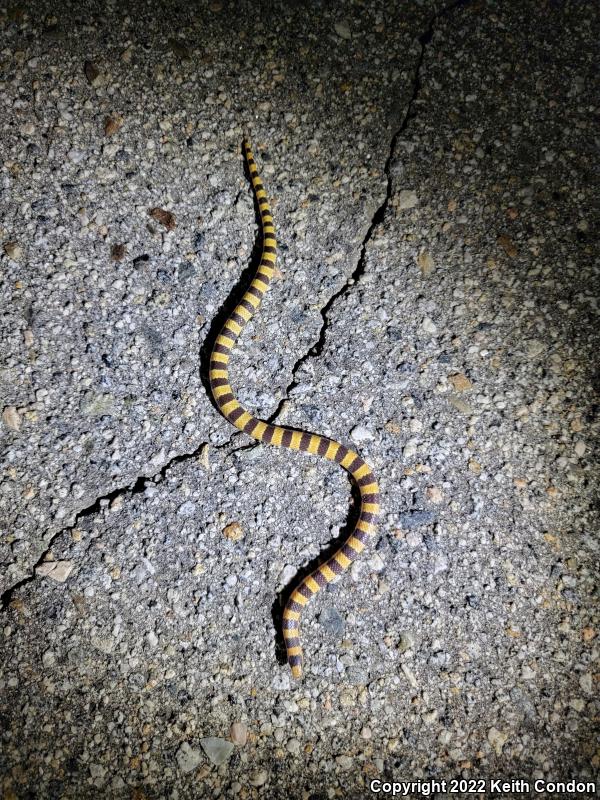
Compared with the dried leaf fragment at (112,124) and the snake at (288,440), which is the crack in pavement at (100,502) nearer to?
the snake at (288,440)

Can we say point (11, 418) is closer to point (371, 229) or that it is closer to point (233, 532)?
point (233, 532)

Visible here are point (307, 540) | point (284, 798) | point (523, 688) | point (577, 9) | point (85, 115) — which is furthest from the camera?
point (577, 9)

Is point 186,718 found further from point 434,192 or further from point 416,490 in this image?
point 434,192

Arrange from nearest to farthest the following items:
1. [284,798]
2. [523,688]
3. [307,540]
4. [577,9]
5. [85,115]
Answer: [284,798], [523,688], [307,540], [85,115], [577,9]

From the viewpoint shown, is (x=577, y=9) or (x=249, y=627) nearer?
(x=249, y=627)

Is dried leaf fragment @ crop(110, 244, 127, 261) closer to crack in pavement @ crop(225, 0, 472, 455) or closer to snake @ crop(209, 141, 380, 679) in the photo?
snake @ crop(209, 141, 380, 679)

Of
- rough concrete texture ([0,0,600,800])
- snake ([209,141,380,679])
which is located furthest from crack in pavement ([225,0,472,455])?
snake ([209,141,380,679])

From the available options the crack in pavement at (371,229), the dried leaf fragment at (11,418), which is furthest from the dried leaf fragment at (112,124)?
the dried leaf fragment at (11,418)

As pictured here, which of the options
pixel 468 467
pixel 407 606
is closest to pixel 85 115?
pixel 468 467
